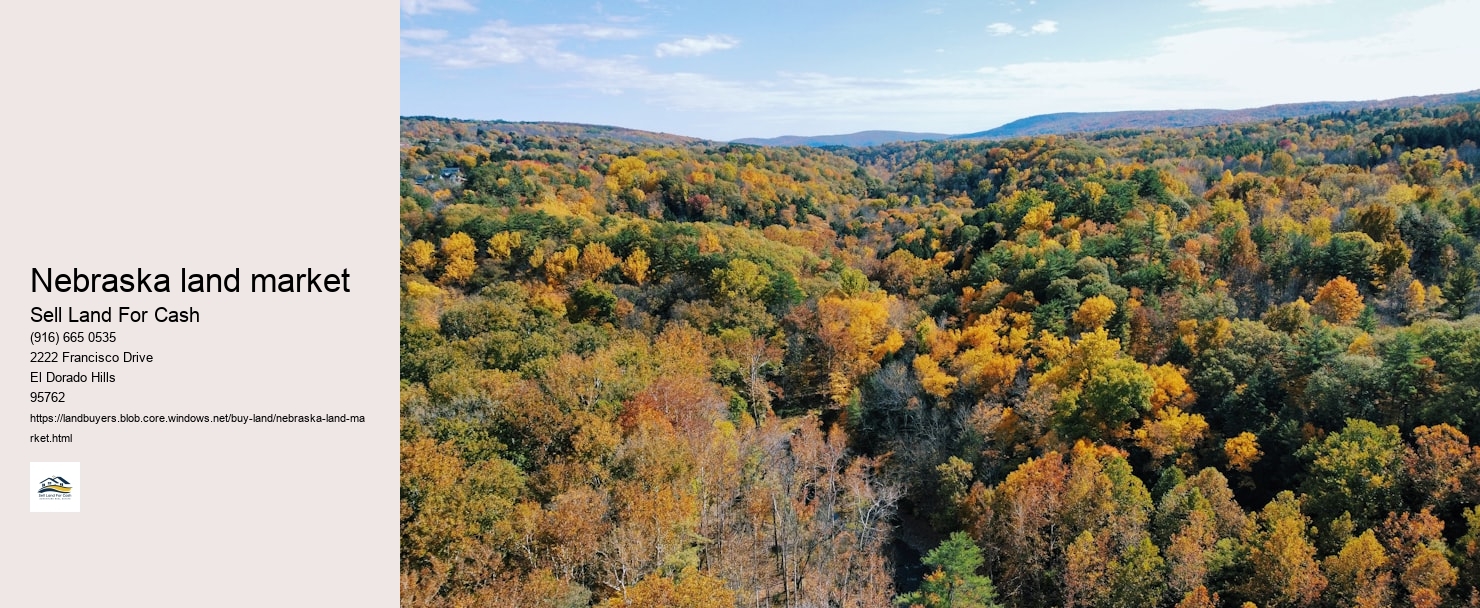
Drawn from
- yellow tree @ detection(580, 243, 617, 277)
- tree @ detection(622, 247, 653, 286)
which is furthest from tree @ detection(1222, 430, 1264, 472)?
yellow tree @ detection(580, 243, 617, 277)

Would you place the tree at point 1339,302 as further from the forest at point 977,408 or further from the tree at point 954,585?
the tree at point 954,585

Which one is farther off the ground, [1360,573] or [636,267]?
[636,267]

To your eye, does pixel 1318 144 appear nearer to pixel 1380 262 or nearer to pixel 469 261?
pixel 1380 262

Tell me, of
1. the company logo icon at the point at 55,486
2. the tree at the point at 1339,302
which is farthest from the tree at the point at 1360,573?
the company logo icon at the point at 55,486

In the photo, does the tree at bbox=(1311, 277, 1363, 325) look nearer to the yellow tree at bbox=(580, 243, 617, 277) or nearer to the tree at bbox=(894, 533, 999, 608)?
the tree at bbox=(894, 533, 999, 608)

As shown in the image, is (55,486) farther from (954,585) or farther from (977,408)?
(977,408)

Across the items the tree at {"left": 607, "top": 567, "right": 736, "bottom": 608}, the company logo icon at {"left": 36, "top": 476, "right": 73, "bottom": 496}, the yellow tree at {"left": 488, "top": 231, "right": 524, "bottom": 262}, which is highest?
the yellow tree at {"left": 488, "top": 231, "right": 524, "bottom": 262}

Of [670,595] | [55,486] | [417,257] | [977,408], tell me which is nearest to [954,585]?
[670,595]

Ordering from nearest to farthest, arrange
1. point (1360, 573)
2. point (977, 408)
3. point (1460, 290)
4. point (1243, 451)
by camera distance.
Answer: point (1360, 573) → point (1243, 451) → point (977, 408) → point (1460, 290)
